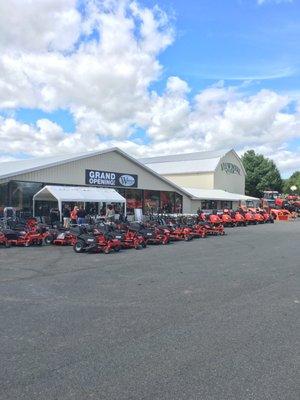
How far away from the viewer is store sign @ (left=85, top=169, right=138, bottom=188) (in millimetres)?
29734

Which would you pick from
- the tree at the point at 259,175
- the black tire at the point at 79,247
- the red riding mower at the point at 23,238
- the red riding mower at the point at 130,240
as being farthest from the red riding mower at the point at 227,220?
the tree at the point at 259,175

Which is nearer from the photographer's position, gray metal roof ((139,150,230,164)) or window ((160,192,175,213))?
window ((160,192,175,213))

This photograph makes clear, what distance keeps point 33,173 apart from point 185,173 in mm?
29518

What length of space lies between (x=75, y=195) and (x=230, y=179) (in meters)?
34.1

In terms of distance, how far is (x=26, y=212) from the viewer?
2555cm

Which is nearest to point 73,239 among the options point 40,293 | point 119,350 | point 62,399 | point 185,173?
point 40,293

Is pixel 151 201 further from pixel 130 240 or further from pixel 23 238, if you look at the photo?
pixel 23 238

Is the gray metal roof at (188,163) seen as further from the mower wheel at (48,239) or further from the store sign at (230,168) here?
the mower wheel at (48,239)

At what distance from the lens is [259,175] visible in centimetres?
7156

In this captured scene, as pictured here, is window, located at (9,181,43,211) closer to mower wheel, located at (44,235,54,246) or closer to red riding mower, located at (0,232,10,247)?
mower wheel, located at (44,235,54,246)

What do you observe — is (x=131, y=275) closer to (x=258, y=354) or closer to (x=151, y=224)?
(x=258, y=354)

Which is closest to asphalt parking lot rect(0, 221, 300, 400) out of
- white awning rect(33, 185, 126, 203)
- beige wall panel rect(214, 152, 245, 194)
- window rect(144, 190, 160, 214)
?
white awning rect(33, 185, 126, 203)

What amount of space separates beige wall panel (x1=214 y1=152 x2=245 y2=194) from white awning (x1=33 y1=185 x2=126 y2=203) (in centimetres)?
2687

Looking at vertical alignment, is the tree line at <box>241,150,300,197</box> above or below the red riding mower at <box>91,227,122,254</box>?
above
